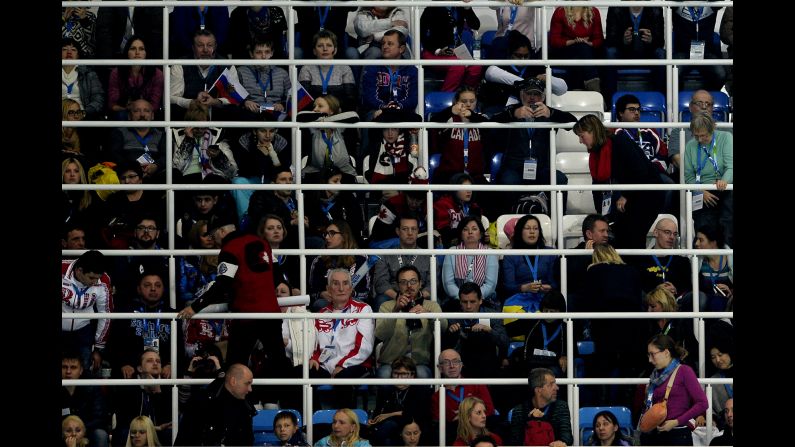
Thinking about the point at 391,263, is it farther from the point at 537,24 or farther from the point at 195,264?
the point at 537,24

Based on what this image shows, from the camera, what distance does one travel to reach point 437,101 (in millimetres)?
11562

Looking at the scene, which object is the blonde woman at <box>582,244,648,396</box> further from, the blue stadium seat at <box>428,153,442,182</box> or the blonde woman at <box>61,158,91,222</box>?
the blonde woman at <box>61,158,91,222</box>

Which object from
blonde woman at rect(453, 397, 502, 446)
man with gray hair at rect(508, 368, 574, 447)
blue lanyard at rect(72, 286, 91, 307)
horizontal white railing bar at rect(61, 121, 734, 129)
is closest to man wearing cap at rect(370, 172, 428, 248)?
horizontal white railing bar at rect(61, 121, 734, 129)

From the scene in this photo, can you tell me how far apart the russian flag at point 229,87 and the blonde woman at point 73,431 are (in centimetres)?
274

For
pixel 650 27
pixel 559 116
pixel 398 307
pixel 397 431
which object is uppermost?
pixel 650 27

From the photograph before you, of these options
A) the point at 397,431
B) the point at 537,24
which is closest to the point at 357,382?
the point at 397,431

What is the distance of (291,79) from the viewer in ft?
34.6

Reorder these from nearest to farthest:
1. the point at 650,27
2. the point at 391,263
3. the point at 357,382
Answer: the point at 357,382, the point at 391,263, the point at 650,27

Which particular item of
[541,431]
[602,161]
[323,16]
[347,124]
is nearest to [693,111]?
[602,161]

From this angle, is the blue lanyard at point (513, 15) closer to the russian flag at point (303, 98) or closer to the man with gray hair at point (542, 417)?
the russian flag at point (303, 98)

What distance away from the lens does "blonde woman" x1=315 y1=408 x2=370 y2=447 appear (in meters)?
9.45

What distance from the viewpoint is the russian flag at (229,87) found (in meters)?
11.0

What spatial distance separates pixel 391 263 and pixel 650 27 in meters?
3.08

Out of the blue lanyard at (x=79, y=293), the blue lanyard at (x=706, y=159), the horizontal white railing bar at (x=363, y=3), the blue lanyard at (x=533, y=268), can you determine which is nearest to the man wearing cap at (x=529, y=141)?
the blue lanyard at (x=533, y=268)
